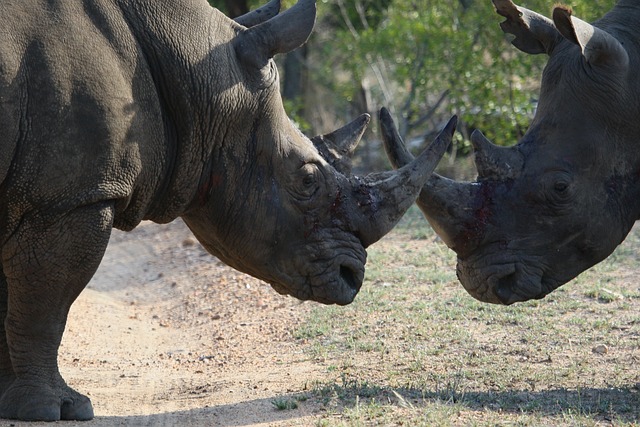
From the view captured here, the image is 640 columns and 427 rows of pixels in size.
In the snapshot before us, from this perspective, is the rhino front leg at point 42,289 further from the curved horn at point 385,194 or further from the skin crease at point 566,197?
the skin crease at point 566,197

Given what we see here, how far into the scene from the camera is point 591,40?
6.60 m

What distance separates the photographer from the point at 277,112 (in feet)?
21.6

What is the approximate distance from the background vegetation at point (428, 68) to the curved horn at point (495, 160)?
19.4 feet

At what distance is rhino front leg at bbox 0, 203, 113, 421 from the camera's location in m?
5.86

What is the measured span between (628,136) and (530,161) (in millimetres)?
579

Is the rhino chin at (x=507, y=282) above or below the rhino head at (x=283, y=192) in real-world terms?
below

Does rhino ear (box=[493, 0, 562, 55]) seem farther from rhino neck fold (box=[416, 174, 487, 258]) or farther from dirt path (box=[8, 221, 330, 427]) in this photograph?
dirt path (box=[8, 221, 330, 427])

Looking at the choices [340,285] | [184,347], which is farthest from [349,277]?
[184,347]

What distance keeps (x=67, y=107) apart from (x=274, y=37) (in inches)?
51.1

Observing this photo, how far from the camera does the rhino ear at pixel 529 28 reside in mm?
6973

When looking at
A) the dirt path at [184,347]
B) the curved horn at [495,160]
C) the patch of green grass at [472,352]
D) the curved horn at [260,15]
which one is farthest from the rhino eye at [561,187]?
the curved horn at [260,15]

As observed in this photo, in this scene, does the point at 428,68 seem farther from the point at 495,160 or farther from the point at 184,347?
the point at 495,160

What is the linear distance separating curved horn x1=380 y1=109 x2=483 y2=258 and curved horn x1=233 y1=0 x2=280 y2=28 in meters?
0.94

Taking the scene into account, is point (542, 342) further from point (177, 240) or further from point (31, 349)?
point (177, 240)
